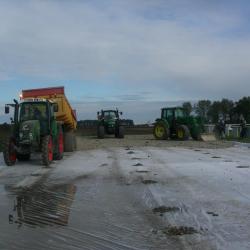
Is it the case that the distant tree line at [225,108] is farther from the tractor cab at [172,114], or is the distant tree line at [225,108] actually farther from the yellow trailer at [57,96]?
the yellow trailer at [57,96]

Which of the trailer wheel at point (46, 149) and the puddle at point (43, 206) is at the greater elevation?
the trailer wheel at point (46, 149)

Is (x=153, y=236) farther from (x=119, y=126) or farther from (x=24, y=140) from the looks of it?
(x=119, y=126)

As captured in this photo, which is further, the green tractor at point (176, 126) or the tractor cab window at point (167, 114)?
the tractor cab window at point (167, 114)

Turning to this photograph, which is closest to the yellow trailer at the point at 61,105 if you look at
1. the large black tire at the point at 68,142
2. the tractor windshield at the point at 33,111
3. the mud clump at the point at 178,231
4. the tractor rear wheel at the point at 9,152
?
the large black tire at the point at 68,142

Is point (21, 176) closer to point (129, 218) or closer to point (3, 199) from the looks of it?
point (3, 199)

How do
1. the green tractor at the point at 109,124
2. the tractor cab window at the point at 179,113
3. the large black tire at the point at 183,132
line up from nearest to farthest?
the large black tire at the point at 183,132 → the tractor cab window at the point at 179,113 → the green tractor at the point at 109,124

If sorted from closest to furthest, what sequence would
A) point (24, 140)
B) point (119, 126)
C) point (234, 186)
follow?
1. point (234, 186)
2. point (24, 140)
3. point (119, 126)

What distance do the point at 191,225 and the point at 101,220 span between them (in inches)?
58.4

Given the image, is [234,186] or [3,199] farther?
[234,186]

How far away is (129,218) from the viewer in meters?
9.03

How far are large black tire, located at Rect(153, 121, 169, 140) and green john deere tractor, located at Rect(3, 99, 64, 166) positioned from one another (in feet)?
51.4

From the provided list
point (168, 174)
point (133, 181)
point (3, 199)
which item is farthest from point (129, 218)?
point (168, 174)


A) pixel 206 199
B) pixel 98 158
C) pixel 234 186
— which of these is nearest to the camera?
pixel 206 199

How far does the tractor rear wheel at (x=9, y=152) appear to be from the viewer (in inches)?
747
